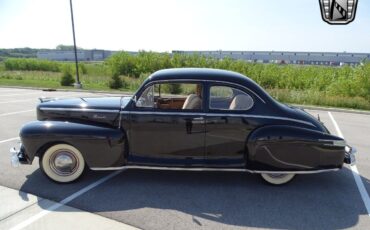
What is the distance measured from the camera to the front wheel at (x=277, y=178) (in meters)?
4.56

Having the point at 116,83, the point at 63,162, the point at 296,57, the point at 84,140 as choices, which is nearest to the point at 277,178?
the point at 84,140

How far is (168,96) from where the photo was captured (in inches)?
201

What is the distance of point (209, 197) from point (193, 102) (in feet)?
4.55

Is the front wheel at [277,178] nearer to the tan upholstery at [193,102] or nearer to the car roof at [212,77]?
the car roof at [212,77]

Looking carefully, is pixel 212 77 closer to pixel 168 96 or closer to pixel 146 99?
pixel 168 96

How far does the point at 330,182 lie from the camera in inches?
189

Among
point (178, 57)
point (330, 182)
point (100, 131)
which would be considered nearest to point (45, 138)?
point (100, 131)

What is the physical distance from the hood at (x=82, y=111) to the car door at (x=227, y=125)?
137 cm

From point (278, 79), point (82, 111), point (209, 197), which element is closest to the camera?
point (209, 197)

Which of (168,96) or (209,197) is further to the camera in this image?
(168,96)

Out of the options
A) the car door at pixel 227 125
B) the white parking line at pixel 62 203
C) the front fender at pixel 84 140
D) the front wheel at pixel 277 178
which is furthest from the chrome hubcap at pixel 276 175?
the white parking line at pixel 62 203

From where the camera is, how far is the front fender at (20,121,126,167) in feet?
14.4

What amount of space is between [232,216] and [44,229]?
211cm

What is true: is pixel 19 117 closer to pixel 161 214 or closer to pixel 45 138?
pixel 45 138
